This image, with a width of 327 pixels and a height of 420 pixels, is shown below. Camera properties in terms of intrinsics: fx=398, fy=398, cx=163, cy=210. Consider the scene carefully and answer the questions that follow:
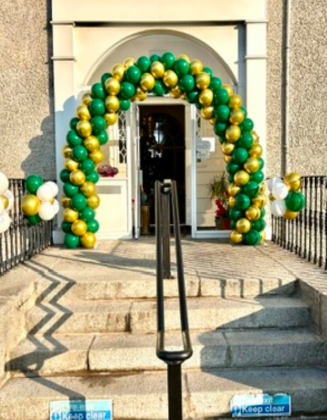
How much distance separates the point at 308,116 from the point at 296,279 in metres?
3.53

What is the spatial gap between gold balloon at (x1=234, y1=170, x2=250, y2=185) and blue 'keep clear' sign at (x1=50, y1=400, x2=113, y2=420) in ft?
11.4

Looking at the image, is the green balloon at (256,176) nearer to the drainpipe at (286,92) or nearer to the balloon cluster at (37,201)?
the drainpipe at (286,92)

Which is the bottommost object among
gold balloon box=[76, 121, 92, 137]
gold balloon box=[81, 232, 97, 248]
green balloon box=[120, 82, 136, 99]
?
gold balloon box=[81, 232, 97, 248]

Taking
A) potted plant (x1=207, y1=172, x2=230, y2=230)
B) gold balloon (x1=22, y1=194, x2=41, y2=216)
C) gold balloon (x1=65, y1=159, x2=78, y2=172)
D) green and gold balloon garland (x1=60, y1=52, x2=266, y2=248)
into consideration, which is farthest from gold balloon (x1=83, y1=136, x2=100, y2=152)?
potted plant (x1=207, y1=172, x2=230, y2=230)

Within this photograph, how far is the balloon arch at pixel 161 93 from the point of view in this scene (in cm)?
528

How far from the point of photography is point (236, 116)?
5.28 metres

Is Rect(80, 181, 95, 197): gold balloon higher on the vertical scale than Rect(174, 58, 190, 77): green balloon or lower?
lower

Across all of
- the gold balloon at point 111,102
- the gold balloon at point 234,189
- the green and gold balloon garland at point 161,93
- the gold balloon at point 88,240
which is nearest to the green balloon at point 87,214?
the green and gold balloon garland at point 161,93

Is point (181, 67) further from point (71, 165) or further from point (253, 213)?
point (253, 213)

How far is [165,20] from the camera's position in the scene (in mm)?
6129

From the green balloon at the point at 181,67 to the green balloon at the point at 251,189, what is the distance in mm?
1718

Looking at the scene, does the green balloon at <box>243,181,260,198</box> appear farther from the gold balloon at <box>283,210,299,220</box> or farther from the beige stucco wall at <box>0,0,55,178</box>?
the beige stucco wall at <box>0,0,55,178</box>

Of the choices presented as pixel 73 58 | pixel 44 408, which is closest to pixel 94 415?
pixel 44 408

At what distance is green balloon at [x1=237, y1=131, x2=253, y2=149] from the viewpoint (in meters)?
5.31
